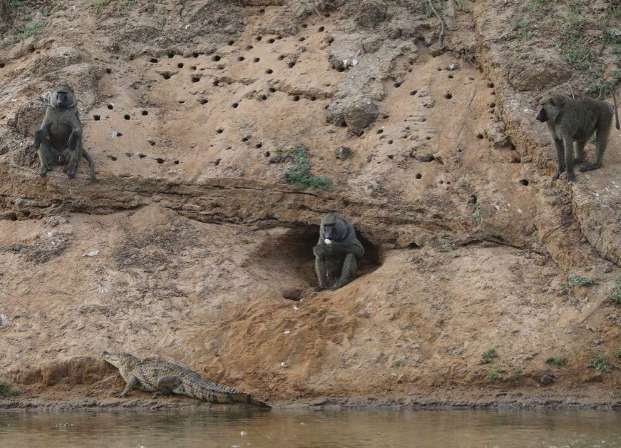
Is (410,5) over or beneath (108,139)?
over

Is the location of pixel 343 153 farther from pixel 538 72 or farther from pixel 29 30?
pixel 29 30

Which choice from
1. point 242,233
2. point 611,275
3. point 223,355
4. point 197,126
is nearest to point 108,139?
point 197,126

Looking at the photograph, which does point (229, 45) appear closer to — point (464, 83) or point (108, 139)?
point (108, 139)

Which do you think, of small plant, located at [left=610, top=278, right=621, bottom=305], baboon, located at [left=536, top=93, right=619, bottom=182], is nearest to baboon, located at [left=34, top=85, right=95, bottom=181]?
baboon, located at [left=536, top=93, right=619, bottom=182]

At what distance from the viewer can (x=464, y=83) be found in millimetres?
15328

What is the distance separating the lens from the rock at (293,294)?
537 inches

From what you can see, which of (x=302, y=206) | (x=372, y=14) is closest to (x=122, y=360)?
(x=302, y=206)

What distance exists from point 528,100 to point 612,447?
6679mm

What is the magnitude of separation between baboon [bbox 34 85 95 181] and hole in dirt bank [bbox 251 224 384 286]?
257cm

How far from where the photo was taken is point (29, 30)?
17.0 m

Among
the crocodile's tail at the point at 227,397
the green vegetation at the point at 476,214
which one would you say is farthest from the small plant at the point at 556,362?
the crocodile's tail at the point at 227,397

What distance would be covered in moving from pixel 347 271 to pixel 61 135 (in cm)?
433

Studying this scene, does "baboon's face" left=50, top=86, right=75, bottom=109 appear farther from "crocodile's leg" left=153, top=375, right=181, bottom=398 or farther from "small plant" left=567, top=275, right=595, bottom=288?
"small plant" left=567, top=275, right=595, bottom=288

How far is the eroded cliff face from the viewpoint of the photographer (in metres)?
12.1
